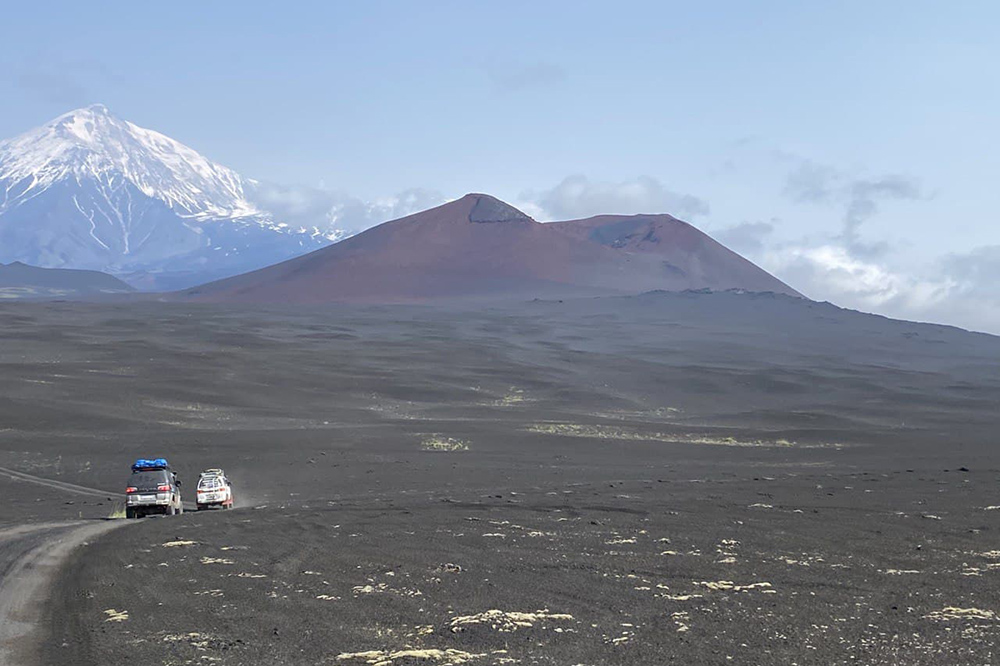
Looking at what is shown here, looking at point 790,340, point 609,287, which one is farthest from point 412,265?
point 790,340

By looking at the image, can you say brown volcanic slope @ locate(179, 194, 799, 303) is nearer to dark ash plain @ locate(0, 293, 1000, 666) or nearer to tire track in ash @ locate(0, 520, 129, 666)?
dark ash plain @ locate(0, 293, 1000, 666)

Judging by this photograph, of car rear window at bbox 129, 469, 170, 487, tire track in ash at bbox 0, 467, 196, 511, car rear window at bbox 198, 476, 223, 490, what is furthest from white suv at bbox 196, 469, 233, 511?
tire track in ash at bbox 0, 467, 196, 511

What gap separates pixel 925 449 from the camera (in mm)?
45062

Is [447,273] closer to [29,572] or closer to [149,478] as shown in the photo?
[149,478]

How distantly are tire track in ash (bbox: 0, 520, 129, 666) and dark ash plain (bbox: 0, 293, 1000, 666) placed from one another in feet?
1.07

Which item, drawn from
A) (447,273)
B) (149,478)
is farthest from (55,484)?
(447,273)

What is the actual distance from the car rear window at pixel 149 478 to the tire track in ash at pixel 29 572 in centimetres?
185

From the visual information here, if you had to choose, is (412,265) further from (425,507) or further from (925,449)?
(425,507)

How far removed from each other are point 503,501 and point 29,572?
12633 mm

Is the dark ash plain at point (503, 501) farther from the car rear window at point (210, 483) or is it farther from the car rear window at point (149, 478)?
the car rear window at point (149, 478)

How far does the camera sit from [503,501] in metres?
26.5

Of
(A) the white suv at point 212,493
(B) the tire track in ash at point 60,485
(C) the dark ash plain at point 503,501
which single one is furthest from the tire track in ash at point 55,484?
(A) the white suv at point 212,493

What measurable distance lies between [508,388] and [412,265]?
117187mm

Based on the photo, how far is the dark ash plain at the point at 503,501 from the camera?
41.6ft
